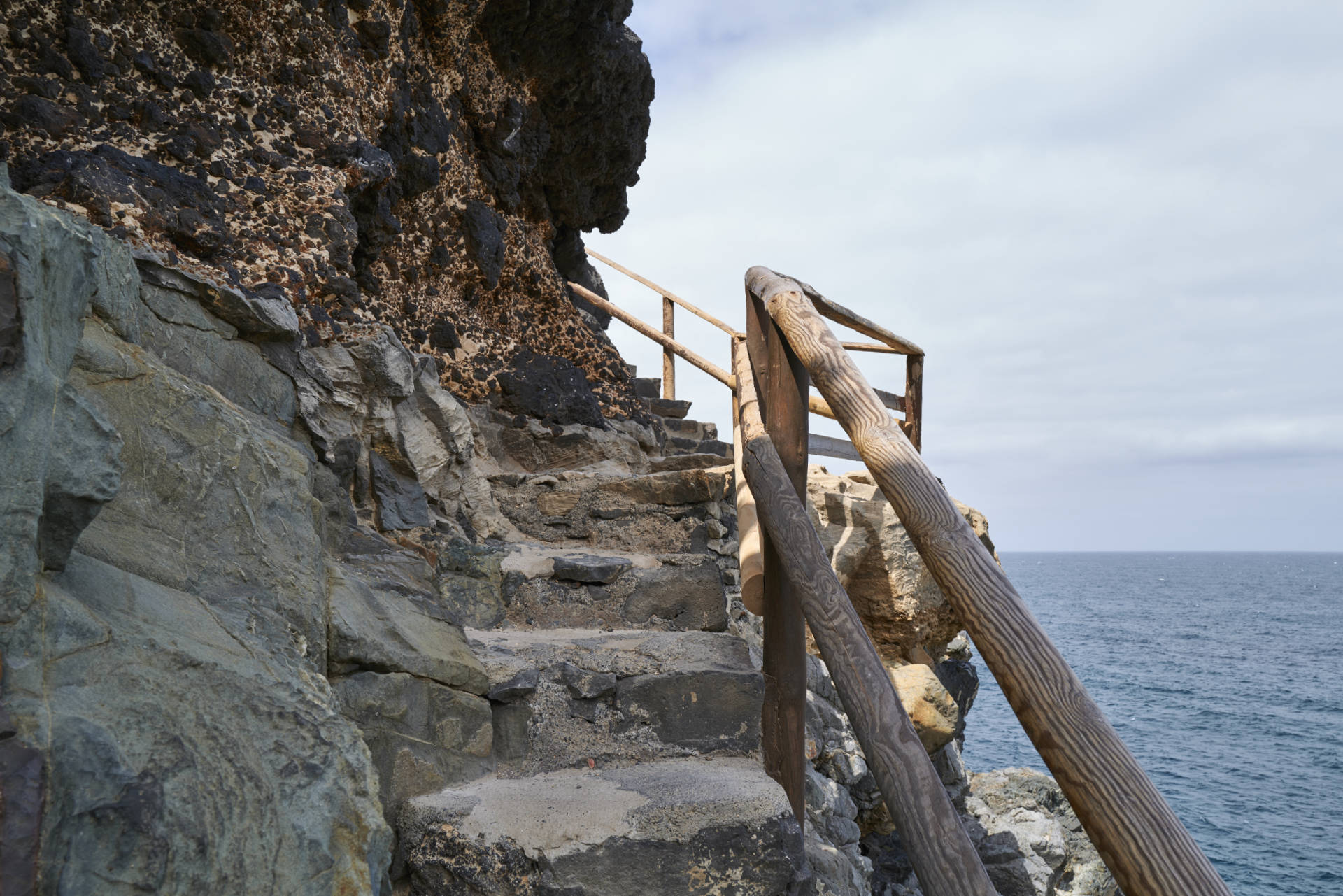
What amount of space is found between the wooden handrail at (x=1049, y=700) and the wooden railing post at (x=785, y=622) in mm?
572

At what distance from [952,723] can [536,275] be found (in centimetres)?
378

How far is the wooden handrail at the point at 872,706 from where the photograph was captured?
1.51 metres

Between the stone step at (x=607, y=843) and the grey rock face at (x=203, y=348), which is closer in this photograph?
the stone step at (x=607, y=843)

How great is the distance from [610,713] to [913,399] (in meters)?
2.35

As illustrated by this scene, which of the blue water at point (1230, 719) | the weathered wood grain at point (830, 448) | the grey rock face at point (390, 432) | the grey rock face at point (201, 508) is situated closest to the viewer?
the grey rock face at point (201, 508)

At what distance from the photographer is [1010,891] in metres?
5.61

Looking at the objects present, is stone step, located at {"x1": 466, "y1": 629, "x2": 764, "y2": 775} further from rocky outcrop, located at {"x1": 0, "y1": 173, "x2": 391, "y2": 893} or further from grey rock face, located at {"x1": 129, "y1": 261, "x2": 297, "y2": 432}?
grey rock face, located at {"x1": 129, "y1": 261, "x2": 297, "y2": 432}

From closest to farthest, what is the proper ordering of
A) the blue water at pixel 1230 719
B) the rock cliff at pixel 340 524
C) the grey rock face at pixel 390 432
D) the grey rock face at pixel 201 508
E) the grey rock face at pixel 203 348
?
the rock cliff at pixel 340 524 → the grey rock face at pixel 201 508 → the grey rock face at pixel 203 348 → the grey rock face at pixel 390 432 → the blue water at pixel 1230 719

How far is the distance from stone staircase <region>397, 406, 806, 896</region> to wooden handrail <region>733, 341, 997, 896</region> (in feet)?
1.17

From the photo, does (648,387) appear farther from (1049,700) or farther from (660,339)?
(1049,700)

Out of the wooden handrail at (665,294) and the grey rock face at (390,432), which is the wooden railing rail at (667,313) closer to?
the wooden handrail at (665,294)

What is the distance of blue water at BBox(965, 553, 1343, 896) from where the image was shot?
1733 cm

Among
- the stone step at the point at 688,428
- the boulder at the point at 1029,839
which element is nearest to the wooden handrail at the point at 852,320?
the stone step at the point at 688,428

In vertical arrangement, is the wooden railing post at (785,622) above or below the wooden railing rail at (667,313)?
below
